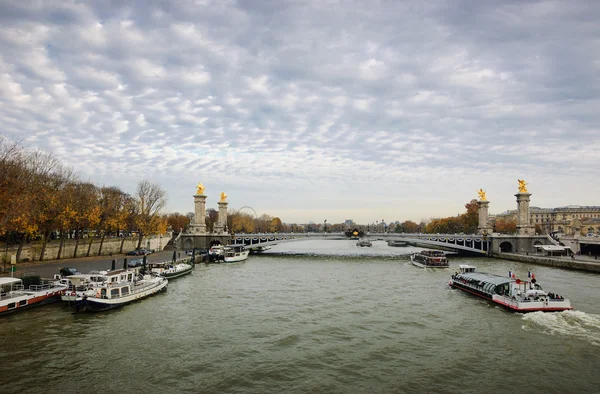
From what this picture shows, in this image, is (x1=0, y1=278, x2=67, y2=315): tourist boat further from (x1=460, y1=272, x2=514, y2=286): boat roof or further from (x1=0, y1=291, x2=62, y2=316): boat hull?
(x1=460, y1=272, x2=514, y2=286): boat roof

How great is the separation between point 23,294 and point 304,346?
62.2 ft

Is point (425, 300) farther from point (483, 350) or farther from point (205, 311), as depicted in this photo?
point (205, 311)

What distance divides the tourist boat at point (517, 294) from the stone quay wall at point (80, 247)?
44.5 metres

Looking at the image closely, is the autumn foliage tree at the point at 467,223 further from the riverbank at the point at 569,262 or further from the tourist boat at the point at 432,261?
the tourist boat at the point at 432,261

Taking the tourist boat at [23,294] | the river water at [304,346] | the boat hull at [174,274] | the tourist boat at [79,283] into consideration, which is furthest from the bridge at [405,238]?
the tourist boat at [23,294]

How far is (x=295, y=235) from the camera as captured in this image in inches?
2867

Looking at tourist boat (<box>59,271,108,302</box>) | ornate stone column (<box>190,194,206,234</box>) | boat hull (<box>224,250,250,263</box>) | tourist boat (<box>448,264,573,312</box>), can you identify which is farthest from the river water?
ornate stone column (<box>190,194,206,234</box>)

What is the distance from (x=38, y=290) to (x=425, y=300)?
27.3 metres

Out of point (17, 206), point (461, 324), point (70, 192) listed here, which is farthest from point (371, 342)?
point (70, 192)

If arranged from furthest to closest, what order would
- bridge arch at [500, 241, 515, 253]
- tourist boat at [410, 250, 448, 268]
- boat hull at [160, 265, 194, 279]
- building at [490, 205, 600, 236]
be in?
building at [490, 205, 600, 236]
bridge arch at [500, 241, 515, 253]
tourist boat at [410, 250, 448, 268]
boat hull at [160, 265, 194, 279]

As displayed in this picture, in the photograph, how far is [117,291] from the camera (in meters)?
27.9

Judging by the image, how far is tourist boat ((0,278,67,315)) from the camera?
24.5m

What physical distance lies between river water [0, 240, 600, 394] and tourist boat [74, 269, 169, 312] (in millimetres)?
692

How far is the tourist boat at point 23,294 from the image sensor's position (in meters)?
24.5
